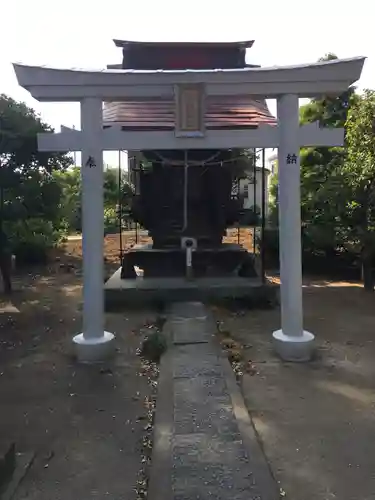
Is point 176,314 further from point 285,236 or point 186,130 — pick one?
point 186,130

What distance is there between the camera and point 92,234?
600 centimetres

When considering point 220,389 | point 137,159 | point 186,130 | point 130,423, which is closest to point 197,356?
point 220,389

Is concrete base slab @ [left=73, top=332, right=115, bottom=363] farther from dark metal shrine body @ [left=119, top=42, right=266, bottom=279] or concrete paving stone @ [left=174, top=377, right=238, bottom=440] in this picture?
dark metal shrine body @ [left=119, top=42, right=266, bottom=279]

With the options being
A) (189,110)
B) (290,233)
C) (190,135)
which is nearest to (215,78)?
(189,110)

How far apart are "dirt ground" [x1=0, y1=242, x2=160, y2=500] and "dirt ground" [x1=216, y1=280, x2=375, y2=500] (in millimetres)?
1045

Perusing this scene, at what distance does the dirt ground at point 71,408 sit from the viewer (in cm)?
346

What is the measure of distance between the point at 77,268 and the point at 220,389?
32.2 ft

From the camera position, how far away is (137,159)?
34.4ft

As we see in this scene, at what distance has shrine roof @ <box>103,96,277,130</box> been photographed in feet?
25.8

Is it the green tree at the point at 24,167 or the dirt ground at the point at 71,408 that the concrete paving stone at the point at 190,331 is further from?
the green tree at the point at 24,167

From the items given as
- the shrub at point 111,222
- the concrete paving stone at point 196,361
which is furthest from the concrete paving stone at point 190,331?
the shrub at point 111,222

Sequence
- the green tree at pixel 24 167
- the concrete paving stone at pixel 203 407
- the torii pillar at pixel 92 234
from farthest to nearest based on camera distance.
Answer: the green tree at pixel 24 167 → the torii pillar at pixel 92 234 → the concrete paving stone at pixel 203 407

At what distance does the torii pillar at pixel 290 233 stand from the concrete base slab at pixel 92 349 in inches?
79.9

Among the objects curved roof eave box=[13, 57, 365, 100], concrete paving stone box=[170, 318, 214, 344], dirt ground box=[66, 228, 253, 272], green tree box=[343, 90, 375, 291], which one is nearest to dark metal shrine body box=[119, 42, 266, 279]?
green tree box=[343, 90, 375, 291]
